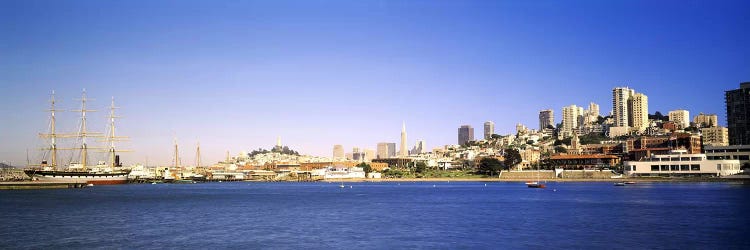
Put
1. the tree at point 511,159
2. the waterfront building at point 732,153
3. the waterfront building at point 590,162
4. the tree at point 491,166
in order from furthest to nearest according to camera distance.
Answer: the tree at point 511,159, the tree at point 491,166, the waterfront building at point 590,162, the waterfront building at point 732,153

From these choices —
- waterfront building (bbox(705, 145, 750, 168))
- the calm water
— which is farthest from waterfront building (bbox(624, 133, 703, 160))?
the calm water

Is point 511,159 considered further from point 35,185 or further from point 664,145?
point 35,185

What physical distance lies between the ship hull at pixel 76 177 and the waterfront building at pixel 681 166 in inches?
4926

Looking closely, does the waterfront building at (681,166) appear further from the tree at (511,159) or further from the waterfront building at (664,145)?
the tree at (511,159)

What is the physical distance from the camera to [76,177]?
140375 mm

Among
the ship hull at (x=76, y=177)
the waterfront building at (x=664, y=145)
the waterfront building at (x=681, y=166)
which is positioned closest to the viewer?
the waterfront building at (x=681, y=166)

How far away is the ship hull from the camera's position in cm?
13625

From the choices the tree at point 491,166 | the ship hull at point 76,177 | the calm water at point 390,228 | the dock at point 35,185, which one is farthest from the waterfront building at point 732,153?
the ship hull at point 76,177

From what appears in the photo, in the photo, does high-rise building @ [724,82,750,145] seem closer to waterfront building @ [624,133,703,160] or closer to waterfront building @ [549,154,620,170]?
waterfront building @ [624,133,703,160]

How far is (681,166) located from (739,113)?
50.3m

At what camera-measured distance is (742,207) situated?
182 ft

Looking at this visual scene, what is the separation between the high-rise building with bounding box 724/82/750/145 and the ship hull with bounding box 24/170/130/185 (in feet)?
550

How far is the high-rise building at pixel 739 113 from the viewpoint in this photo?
172 meters

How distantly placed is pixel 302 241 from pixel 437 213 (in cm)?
2147
